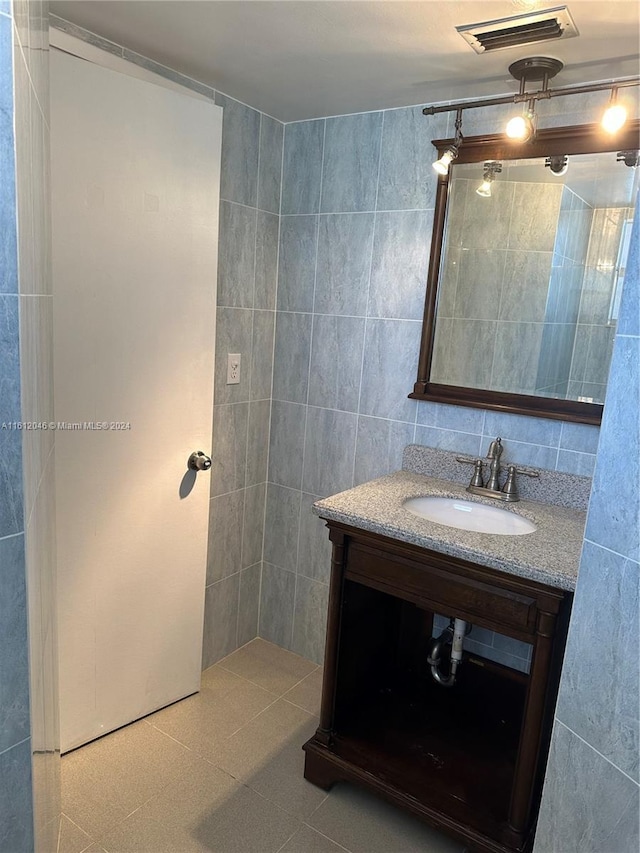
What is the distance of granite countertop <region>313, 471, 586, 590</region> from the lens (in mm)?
1478

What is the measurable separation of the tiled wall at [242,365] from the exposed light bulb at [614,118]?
1.21 metres

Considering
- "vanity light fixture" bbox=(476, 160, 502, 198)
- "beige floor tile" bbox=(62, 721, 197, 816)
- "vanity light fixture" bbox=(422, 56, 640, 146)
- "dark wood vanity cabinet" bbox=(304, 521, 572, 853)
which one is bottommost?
"beige floor tile" bbox=(62, 721, 197, 816)

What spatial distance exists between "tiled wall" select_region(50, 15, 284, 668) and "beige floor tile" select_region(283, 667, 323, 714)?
14.4 inches

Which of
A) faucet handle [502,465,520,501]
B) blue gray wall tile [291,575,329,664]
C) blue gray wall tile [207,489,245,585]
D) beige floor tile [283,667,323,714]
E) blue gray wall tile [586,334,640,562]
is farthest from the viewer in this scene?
blue gray wall tile [291,575,329,664]

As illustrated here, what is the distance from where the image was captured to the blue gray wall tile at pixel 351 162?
221 centimetres

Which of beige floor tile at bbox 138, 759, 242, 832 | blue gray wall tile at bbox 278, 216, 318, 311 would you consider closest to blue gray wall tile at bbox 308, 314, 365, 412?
blue gray wall tile at bbox 278, 216, 318, 311

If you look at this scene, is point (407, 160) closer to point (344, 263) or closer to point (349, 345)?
point (344, 263)

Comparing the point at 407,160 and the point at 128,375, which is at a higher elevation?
the point at 407,160

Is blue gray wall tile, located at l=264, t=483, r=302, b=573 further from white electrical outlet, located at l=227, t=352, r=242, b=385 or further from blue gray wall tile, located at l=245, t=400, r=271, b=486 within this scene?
→ white electrical outlet, located at l=227, t=352, r=242, b=385

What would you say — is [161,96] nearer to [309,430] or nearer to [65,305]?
[65,305]

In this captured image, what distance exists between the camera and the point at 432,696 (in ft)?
7.03

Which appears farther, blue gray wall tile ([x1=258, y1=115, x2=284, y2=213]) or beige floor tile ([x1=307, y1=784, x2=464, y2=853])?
blue gray wall tile ([x1=258, y1=115, x2=284, y2=213])

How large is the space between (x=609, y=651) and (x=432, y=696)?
1.10 meters

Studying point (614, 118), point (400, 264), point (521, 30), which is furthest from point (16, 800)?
point (614, 118)
